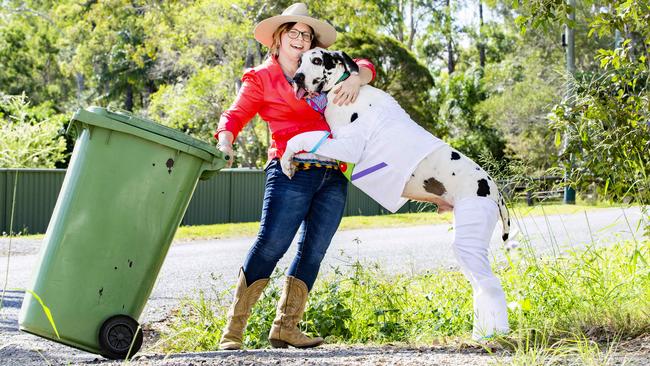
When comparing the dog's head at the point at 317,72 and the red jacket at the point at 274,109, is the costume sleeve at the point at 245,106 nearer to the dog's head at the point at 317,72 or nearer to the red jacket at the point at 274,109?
the red jacket at the point at 274,109

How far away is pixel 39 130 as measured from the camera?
1678cm

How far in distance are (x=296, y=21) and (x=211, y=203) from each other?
45.1 ft

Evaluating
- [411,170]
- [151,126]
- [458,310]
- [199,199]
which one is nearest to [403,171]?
[411,170]

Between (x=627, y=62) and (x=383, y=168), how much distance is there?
228 cm

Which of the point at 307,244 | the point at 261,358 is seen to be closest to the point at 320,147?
the point at 307,244

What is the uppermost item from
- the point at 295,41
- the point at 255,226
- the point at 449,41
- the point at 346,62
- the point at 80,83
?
the point at 449,41

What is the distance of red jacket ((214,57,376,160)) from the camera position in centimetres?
375

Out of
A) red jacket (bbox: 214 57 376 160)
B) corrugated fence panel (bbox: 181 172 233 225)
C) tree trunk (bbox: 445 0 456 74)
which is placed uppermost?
tree trunk (bbox: 445 0 456 74)

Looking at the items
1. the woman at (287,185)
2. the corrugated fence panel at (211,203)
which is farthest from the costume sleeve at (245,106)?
the corrugated fence panel at (211,203)

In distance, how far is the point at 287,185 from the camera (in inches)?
145

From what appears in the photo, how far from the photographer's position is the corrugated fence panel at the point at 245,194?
17.8 metres

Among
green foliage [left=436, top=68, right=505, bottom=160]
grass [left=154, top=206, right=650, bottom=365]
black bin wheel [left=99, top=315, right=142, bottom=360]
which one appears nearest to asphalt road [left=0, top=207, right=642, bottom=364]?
grass [left=154, top=206, right=650, bottom=365]

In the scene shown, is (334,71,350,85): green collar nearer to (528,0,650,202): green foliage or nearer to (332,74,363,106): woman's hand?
(332,74,363,106): woman's hand

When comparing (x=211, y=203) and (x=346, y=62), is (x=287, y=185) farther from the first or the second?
(x=211, y=203)
